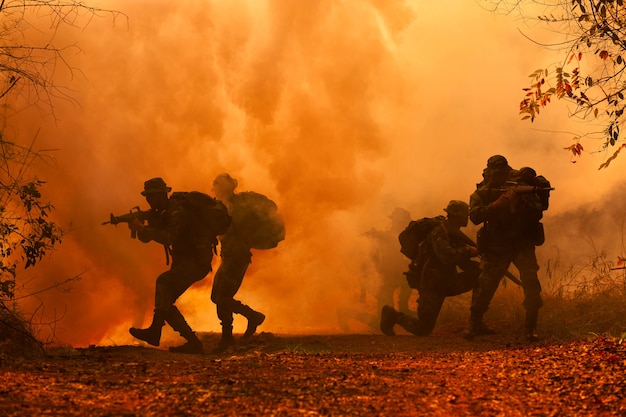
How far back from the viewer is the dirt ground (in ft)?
16.5

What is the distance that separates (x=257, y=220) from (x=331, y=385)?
269 inches

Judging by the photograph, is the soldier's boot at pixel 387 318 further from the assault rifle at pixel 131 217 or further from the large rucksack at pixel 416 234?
the assault rifle at pixel 131 217

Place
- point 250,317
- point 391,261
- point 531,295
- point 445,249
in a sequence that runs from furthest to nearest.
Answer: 1. point 391,261
2. point 250,317
3. point 445,249
4. point 531,295

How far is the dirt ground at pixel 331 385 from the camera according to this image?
5.02 m

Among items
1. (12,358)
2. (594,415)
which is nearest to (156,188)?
(12,358)

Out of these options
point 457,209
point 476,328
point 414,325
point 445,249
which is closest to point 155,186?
point 445,249

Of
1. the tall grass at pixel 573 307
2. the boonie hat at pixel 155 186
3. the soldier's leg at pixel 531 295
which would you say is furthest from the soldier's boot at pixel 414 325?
the boonie hat at pixel 155 186

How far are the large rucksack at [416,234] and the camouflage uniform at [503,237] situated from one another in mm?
1267

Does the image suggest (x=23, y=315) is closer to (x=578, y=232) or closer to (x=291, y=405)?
(x=291, y=405)

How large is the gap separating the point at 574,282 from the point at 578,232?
6882 mm

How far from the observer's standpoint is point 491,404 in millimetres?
5293

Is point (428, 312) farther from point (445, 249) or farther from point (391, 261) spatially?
point (391, 261)

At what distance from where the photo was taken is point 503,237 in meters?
10.7

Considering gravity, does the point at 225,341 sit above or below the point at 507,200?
below
